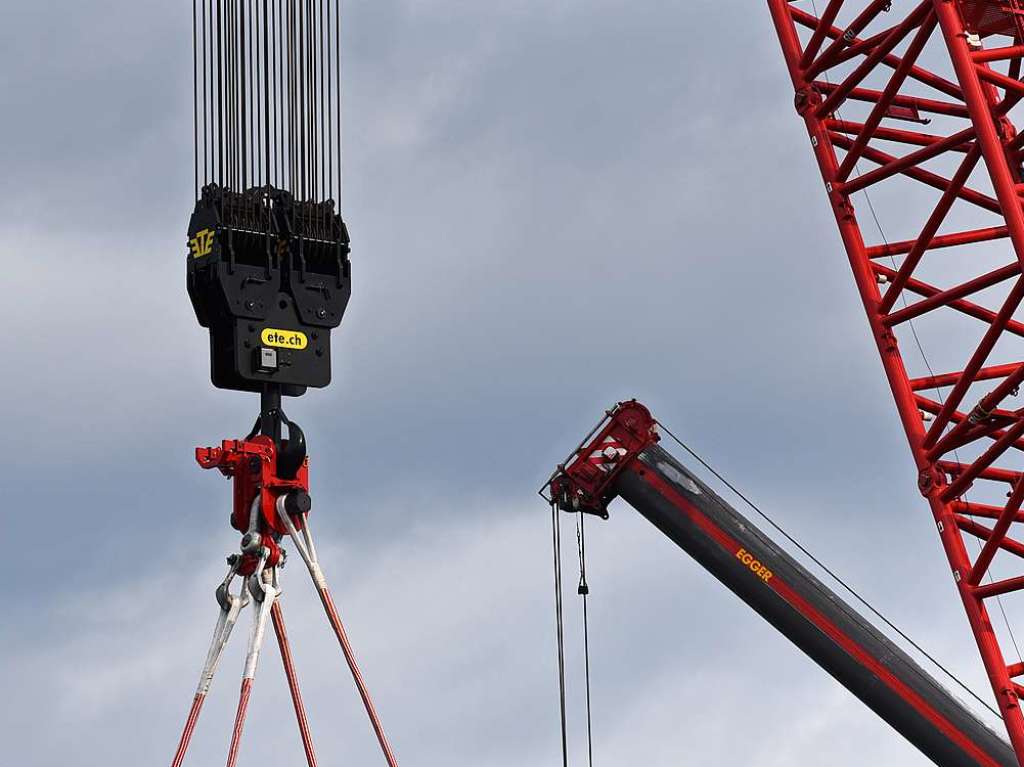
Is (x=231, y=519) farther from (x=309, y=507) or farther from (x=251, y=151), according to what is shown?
(x=251, y=151)

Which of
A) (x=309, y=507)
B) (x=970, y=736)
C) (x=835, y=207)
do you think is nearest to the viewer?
(x=309, y=507)

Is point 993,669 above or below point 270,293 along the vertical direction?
below

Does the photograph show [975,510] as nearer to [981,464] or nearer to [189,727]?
[981,464]

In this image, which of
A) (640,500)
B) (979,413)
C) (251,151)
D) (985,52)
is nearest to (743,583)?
(640,500)

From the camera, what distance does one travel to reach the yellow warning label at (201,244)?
2838 centimetres

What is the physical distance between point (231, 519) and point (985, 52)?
1412 centimetres

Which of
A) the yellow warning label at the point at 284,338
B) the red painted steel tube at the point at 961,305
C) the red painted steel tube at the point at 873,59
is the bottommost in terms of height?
the yellow warning label at the point at 284,338

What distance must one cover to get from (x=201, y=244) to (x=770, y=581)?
11538 millimetres

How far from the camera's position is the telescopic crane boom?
112 feet

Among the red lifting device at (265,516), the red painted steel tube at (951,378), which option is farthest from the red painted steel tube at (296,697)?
the red painted steel tube at (951,378)

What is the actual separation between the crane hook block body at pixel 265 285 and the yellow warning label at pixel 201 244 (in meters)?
0.01

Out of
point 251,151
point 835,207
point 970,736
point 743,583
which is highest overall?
point 835,207

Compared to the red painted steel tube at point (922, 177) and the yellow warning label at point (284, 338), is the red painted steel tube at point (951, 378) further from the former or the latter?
the yellow warning label at point (284, 338)

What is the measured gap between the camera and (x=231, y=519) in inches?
1116
